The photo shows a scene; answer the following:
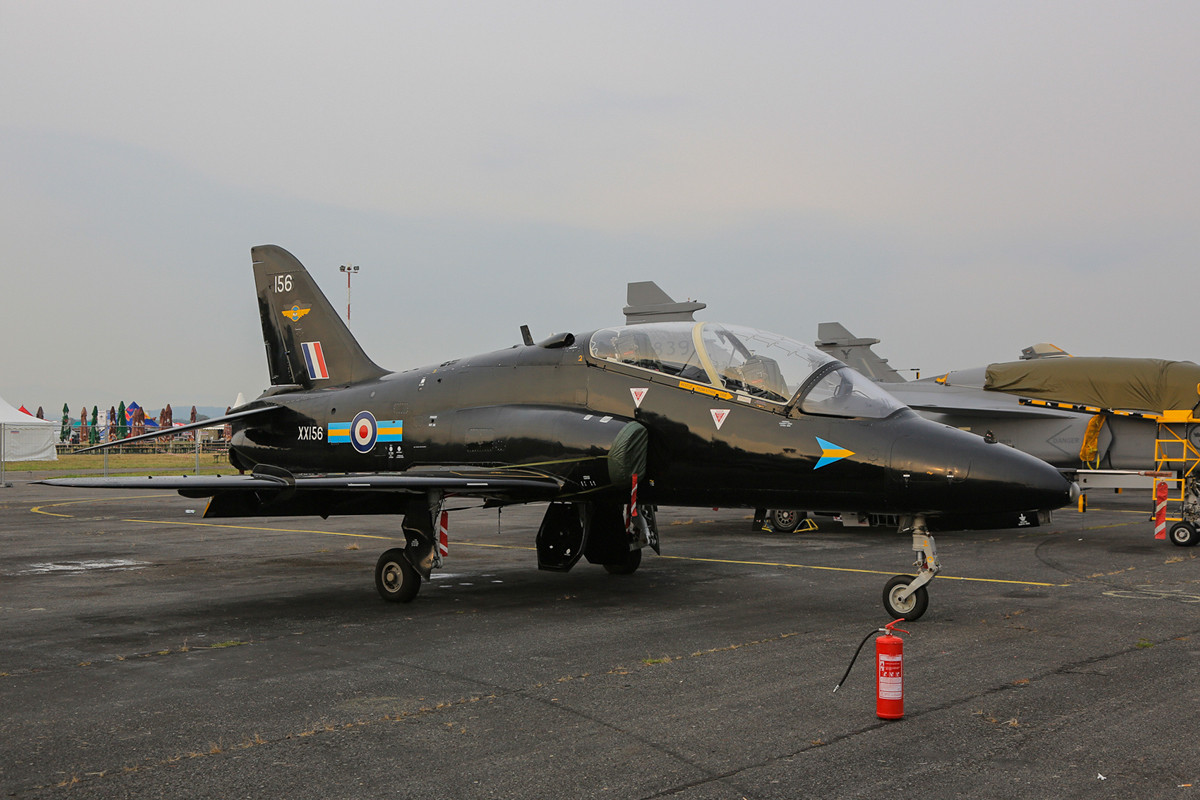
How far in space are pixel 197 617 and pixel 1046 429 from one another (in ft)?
60.9

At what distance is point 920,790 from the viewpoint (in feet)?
14.5

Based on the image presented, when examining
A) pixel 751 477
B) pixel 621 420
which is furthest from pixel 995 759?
pixel 621 420

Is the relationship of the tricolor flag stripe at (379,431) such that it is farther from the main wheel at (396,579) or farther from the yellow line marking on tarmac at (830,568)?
the yellow line marking on tarmac at (830,568)

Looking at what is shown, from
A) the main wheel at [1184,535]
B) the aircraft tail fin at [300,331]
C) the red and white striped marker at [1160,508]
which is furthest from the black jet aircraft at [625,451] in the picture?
the main wheel at [1184,535]

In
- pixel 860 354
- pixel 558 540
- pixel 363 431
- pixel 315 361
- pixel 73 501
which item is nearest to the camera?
pixel 558 540

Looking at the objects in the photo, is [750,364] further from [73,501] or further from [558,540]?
[73,501]

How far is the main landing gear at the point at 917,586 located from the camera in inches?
329

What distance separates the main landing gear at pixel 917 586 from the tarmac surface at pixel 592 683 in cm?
27

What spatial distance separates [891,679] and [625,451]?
14.3 ft

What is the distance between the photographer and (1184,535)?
15195mm

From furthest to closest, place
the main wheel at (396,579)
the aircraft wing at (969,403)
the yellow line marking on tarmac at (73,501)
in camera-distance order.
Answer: the yellow line marking on tarmac at (73,501)
the aircraft wing at (969,403)
the main wheel at (396,579)

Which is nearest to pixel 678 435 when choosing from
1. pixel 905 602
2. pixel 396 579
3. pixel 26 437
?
pixel 905 602

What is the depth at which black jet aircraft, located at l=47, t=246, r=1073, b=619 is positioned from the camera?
8453 millimetres

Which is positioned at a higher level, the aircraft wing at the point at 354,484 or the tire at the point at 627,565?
the aircraft wing at the point at 354,484
